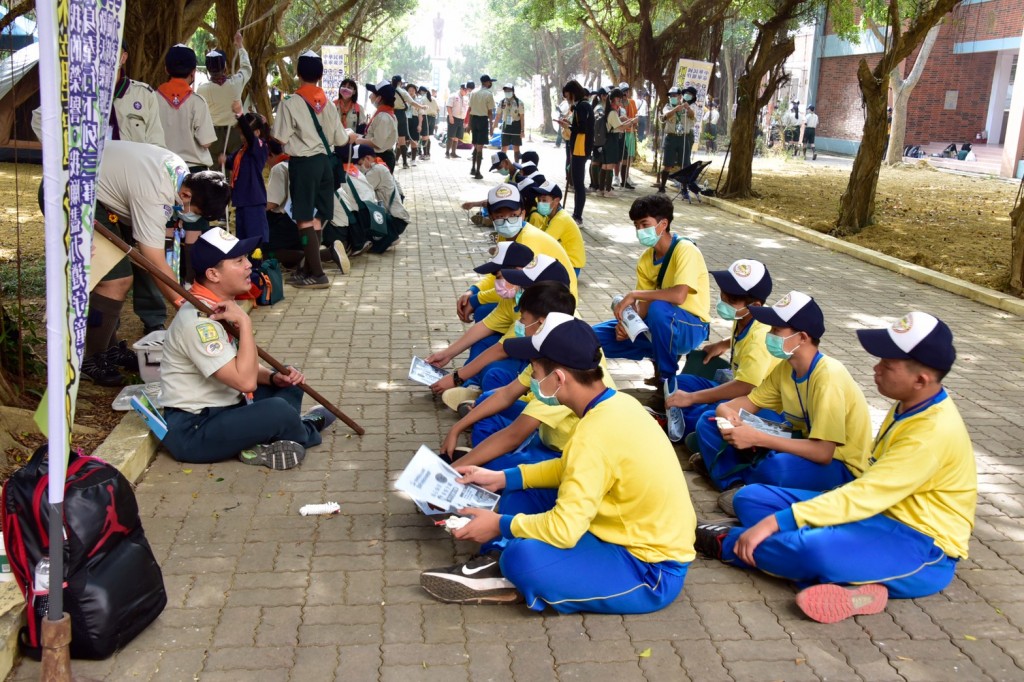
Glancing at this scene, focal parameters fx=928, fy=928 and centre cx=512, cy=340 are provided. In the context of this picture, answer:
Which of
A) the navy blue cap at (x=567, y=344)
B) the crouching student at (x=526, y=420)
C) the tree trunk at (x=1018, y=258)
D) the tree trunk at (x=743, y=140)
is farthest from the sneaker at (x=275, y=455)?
the tree trunk at (x=743, y=140)

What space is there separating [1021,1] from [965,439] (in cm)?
2552

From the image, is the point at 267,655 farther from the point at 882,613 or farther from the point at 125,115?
the point at 125,115

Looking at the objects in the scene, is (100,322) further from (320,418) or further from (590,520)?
(590,520)

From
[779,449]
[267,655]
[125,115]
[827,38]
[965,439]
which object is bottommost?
[267,655]

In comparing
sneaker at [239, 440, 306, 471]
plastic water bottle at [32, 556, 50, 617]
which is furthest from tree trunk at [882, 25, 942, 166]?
plastic water bottle at [32, 556, 50, 617]

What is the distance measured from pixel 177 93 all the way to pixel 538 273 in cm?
447

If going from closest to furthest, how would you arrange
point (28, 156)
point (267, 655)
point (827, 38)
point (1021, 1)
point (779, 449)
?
1. point (267, 655)
2. point (779, 449)
3. point (28, 156)
4. point (1021, 1)
5. point (827, 38)

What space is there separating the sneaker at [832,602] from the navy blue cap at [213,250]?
2.93m

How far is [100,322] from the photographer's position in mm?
5734

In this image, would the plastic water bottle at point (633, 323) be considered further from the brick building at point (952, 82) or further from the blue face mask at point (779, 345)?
the brick building at point (952, 82)

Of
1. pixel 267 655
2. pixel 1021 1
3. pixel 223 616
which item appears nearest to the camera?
pixel 267 655

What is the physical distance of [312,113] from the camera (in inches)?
336

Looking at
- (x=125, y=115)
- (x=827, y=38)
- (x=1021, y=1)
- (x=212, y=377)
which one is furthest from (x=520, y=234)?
(x=827, y=38)

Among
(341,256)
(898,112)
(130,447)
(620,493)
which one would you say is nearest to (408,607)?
(620,493)
